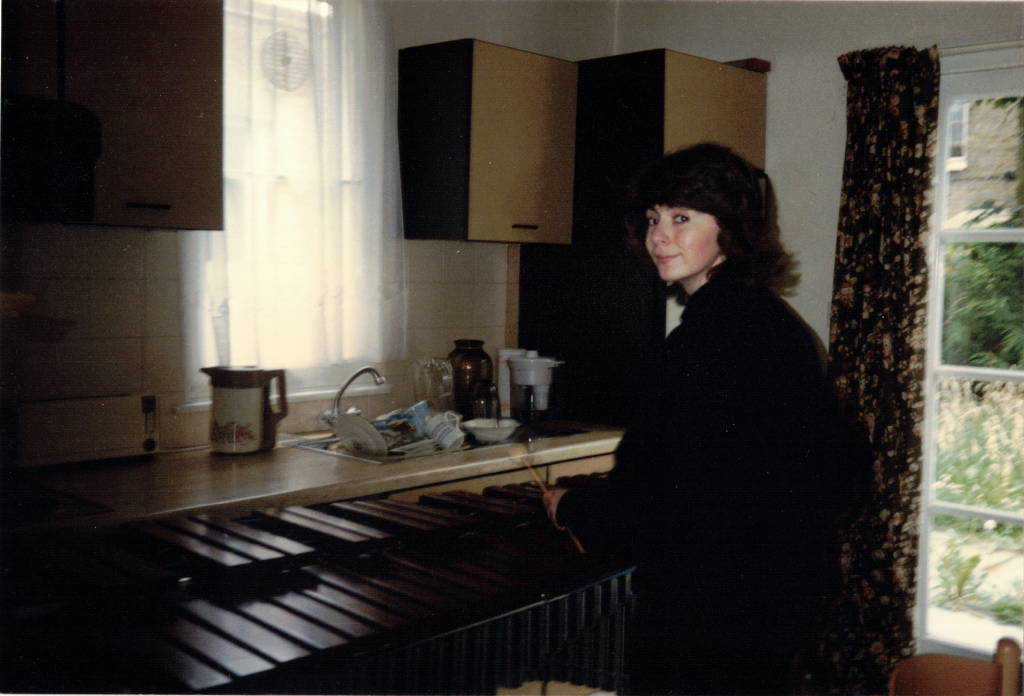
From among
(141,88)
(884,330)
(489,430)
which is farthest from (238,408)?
(884,330)

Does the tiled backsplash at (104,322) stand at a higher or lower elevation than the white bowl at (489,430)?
higher

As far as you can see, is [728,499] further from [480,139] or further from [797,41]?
[797,41]

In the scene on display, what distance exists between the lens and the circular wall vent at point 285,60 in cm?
274

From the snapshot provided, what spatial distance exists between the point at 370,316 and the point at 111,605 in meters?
1.77

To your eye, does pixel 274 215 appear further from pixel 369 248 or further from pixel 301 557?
pixel 301 557

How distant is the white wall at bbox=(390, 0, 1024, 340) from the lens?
10.0 feet

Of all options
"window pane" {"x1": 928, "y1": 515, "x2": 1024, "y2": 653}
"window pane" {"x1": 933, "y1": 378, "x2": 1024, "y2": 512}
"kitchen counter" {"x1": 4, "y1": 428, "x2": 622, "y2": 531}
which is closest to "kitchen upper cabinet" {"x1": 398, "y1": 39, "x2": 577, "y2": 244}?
"kitchen counter" {"x1": 4, "y1": 428, "x2": 622, "y2": 531}

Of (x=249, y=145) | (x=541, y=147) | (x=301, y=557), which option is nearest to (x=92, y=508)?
(x=301, y=557)

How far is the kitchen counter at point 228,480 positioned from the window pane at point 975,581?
1388 mm

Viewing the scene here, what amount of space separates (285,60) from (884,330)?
7.04 feet

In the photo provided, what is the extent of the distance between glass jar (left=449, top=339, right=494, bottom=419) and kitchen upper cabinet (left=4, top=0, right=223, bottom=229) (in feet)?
3.68

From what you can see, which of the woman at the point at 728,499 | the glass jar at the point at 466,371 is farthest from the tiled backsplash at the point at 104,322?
the woman at the point at 728,499

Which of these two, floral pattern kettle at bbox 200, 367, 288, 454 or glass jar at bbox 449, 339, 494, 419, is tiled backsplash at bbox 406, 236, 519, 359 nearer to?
glass jar at bbox 449, 339, 494, 419

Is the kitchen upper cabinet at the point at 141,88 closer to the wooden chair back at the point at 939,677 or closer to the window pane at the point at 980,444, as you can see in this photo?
the wooden chair back at the point at 939,677
